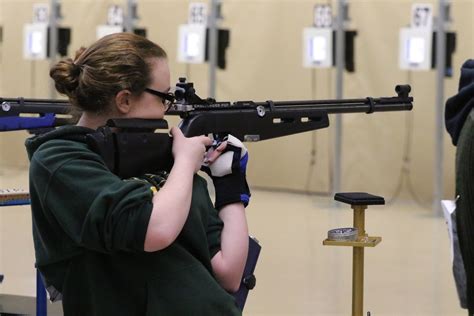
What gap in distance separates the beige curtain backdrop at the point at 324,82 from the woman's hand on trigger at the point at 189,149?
6318 mm

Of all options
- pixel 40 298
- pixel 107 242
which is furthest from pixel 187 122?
pixel 40 298

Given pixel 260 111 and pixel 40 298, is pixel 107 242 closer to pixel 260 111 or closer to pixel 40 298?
pixel 260 111

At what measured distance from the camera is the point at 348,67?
28.0ft

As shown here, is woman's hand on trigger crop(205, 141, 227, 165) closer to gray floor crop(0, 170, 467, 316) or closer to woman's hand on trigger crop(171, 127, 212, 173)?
woman's hand on trigger crop(171, 127, 212, 173)

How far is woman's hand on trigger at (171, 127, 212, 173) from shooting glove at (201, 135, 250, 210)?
0.07 m

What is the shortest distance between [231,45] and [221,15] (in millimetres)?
291

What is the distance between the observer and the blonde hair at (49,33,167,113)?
6.08ft

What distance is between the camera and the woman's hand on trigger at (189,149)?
74.4 inches

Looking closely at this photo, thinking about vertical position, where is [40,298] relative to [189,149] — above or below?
below

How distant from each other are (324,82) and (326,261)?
3.03 metres

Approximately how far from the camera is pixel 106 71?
6.08 ft

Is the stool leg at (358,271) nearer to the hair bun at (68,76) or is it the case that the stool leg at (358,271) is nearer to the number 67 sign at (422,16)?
the hair bun at (68,76)

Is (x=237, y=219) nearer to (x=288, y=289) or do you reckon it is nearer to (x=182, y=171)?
(x=182, y=171)

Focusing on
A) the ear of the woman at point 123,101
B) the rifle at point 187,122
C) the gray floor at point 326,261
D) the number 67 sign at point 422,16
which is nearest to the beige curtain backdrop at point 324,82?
the number 67 sign at point 422,16
